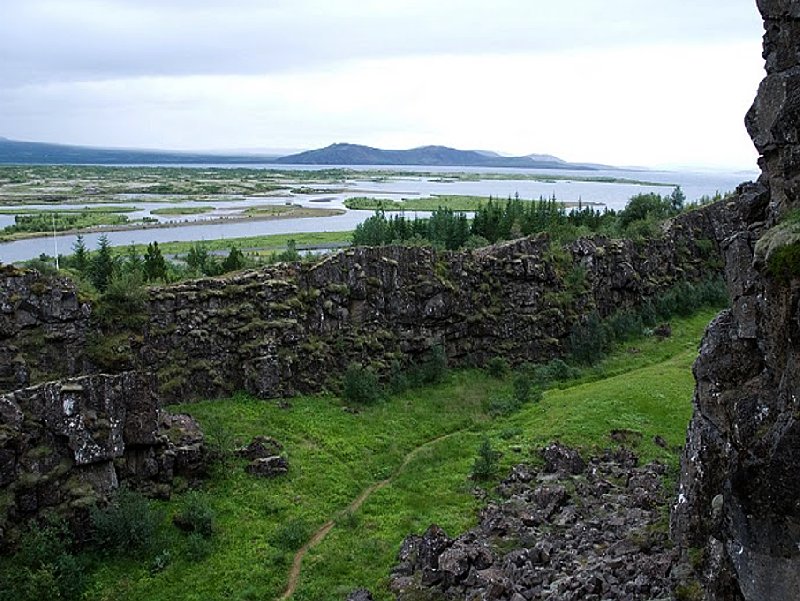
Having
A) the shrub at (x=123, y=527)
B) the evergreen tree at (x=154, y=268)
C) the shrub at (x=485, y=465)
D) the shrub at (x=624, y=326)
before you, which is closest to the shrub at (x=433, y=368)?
the shrub at (x=485, y=465)

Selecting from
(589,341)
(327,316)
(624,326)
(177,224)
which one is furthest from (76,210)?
(589,341)

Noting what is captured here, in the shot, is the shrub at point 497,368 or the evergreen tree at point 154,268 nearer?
the shrub at point 497,368

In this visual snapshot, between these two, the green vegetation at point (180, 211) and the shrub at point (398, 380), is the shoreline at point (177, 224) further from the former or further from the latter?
the shrub at point (398, 380)

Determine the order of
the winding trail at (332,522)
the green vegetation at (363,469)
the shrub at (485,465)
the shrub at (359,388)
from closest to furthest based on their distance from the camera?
the winding trail at (332,522) < the green vegetation at (363,469) < the shrub at (485,465) < the shrub at (359,388)

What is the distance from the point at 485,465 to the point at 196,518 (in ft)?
45.4

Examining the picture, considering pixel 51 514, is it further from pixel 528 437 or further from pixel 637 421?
pixel 637 421

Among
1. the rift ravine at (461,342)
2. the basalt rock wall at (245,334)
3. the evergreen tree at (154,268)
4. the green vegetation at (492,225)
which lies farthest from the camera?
the green vegetation at (492,225)

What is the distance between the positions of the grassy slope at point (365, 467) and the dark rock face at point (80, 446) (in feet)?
8.72

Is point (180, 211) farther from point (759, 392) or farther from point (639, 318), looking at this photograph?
point (759, 392)

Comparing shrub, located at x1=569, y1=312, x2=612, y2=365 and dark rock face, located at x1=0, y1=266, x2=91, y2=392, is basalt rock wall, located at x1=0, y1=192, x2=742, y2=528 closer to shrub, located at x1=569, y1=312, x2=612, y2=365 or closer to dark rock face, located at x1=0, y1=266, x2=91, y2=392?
dark rock face, located at x1=0, y1=266, x2=91, y2=392

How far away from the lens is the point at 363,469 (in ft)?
134

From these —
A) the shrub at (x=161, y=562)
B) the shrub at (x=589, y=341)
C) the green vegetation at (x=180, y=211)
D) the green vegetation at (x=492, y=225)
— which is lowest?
the shrub at (x=161, y=562)

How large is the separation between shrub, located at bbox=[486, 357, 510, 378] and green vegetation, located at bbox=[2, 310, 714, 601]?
1.71 feet

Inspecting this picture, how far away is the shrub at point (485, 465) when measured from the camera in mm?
37312
